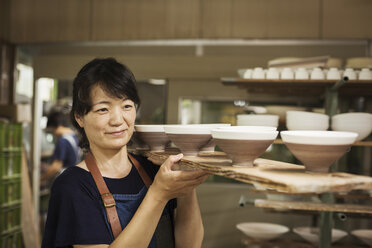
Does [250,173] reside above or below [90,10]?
below

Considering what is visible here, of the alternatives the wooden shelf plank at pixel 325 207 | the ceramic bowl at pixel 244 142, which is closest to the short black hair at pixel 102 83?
the ceramic bowl at pixel 244 142

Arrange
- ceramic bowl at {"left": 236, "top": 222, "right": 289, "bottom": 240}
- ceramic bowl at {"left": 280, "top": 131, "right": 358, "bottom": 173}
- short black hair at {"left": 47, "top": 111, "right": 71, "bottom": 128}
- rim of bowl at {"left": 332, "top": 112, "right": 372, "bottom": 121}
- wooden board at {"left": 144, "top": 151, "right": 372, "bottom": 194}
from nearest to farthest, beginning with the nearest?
wooden board at {"left": 144, "top": 151, "right": 372, "bottom": 194} → ceramic bowl at {"left": 280, "top": 131, "right": 358, "bottom": 173} → rim of bowl at {"left": 332, "top": 112, "right": 372, "bottom": 121} → ceramic bowl at {"left": 236, "top": 222, "right": 289, "bottom": 240} → short black hair at {"left": 47, "top": 111, "right": 71, "bottom": 128}

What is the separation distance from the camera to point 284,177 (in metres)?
0.91

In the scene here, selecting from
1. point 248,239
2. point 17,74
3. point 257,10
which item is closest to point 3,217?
point 17,74

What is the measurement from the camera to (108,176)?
1369 millimetres

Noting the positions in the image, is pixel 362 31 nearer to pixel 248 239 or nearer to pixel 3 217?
pixel 248 239

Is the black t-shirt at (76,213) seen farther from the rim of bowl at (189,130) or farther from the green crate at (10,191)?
the green crate at (10,191)

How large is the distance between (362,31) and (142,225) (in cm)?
332

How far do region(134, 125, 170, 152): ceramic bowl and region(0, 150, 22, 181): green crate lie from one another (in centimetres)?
233

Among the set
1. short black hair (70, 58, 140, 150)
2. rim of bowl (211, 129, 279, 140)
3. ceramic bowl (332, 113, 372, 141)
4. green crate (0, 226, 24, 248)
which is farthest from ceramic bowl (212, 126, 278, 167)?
green crate (0, 226, 24, 248)

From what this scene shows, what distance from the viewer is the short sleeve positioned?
1.20 m

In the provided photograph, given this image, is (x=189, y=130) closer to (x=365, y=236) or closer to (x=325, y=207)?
(x=325, y=207)

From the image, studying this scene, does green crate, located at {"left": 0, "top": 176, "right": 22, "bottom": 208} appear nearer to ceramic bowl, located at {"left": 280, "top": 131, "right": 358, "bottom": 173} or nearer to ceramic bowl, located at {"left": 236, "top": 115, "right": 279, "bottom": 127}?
ceramic bowl, located at {"left": 236, "top": 115, "right": 279, "bottom": 127}

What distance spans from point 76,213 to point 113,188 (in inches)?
6.6
